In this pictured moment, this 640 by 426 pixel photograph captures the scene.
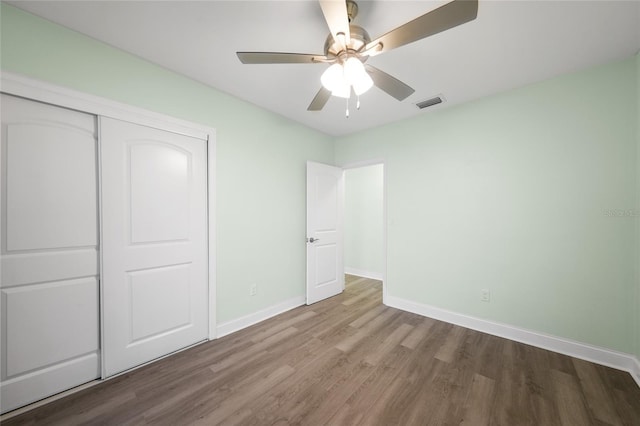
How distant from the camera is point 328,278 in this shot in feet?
11.8

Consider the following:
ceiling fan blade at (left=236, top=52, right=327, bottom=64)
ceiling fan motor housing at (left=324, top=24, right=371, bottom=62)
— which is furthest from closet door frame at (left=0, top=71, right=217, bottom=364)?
ceiling fan motor housing at (left=324, top=24, right=371, bottom=62)

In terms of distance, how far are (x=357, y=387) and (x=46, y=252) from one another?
2366 millimetres

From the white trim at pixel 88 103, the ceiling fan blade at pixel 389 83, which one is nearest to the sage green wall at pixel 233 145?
the white trim at pixel 88 103

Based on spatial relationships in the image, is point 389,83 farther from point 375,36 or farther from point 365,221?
point 365,221

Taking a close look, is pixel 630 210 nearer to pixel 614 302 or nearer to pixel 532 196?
pixel 532 196

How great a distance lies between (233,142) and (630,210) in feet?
11.8

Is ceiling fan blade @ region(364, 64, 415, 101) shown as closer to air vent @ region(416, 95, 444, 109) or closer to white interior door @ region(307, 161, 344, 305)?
air vent @ region(416, 95, 444, 109)

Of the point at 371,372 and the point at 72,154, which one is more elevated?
the point at 72,154

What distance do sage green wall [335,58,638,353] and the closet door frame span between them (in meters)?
2.31

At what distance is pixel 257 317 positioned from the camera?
9.03ft

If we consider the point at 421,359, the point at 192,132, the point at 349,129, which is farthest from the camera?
the point at 349,129

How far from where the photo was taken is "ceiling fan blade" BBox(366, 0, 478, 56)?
1006 millimetres

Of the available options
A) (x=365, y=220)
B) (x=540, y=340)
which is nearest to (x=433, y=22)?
(x=540, y=340)

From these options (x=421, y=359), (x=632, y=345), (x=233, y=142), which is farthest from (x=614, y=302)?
(x=233, y=142)
